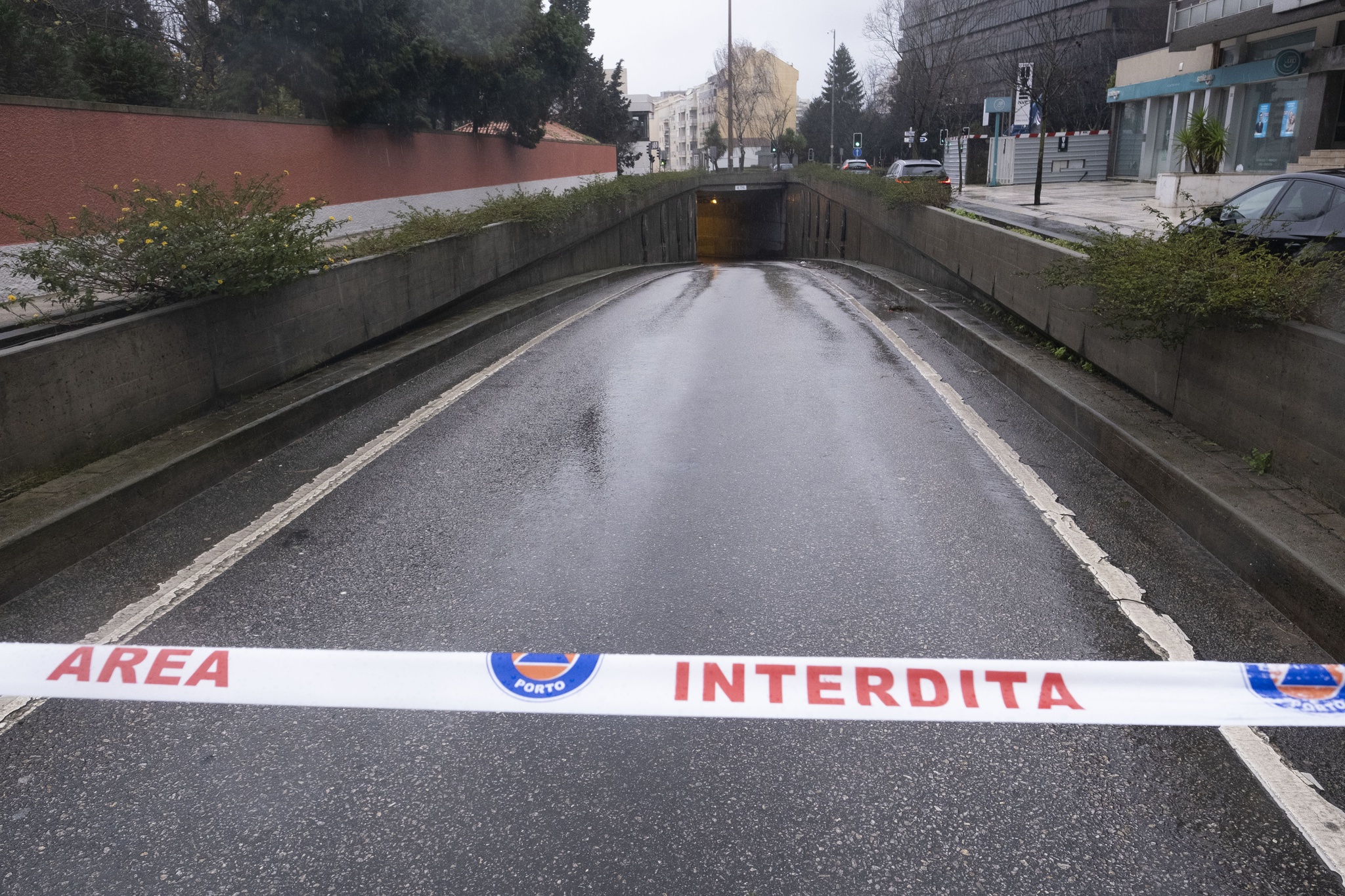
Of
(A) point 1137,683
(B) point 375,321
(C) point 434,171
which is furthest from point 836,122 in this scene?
(A) point 1137,683

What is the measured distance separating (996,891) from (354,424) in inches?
245

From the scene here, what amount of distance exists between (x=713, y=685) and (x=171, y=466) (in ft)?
13.1

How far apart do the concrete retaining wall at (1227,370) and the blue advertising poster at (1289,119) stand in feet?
60.9

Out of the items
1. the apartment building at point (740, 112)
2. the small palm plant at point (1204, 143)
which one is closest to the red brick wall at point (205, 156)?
the small palm plant at point (1204, 143)

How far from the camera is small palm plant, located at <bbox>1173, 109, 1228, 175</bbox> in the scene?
2219 centimetres

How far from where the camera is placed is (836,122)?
3720 inches

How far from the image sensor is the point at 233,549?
16.1ft

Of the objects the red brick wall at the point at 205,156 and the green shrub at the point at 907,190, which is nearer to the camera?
the red brick wall at the point at 205,156

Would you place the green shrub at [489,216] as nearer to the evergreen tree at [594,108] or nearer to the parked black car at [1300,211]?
the parked black car at [1300,211]

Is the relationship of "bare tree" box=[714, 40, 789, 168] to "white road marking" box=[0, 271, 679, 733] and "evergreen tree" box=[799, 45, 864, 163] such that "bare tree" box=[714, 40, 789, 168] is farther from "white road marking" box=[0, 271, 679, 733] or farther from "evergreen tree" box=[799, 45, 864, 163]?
"white road marking" box=[0, 271, 679, 733]

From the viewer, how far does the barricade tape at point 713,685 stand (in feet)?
10.3

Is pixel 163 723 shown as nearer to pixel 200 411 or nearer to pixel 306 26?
pixel 200 411

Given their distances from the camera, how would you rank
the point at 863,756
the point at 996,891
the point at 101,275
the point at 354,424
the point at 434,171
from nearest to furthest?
the point at 996,891 → the point at 863,756 → the point at 101,275 → the point at 354,424 → the point at 434,171

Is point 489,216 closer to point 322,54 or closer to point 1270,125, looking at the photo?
point 322,54
